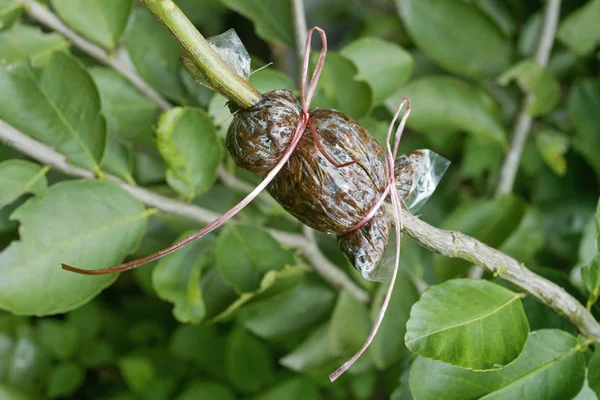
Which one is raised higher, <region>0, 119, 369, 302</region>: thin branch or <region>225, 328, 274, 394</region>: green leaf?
<region>0, 119, 369, 302</region>: thin branch

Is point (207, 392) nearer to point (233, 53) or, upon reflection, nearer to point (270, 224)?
point (270, 224)

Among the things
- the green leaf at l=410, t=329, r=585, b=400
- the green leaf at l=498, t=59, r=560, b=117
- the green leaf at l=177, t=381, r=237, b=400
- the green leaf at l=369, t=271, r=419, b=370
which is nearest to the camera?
the green leaf at l=410, t=329, r=585, b=400

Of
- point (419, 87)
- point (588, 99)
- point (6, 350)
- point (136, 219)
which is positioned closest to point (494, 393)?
point (136, 219)

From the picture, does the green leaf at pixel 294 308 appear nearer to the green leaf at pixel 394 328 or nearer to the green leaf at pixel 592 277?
the green leaf at pixel 394 328

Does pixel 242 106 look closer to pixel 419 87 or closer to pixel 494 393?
pixel 494 393

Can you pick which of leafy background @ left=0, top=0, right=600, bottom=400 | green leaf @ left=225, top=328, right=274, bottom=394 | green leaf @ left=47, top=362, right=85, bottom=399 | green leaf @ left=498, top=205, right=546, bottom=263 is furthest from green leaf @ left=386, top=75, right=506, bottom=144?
green leaf @ left=47, top=362, right=85, bottom=399

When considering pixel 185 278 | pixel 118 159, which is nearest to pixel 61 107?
pixel 118 159

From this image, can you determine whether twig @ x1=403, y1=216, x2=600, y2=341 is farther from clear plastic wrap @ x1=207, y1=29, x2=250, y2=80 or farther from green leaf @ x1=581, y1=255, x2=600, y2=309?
clear plastic wrap @ x1=207, y1=29, x2=250, y2=80

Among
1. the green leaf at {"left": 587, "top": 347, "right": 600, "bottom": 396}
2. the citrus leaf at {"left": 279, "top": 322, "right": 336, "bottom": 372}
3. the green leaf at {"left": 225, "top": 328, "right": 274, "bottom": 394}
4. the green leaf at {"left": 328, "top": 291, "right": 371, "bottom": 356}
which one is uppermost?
the green leaf at {"left": 587, "top": 347, "right": 600, "bottom": 396}
